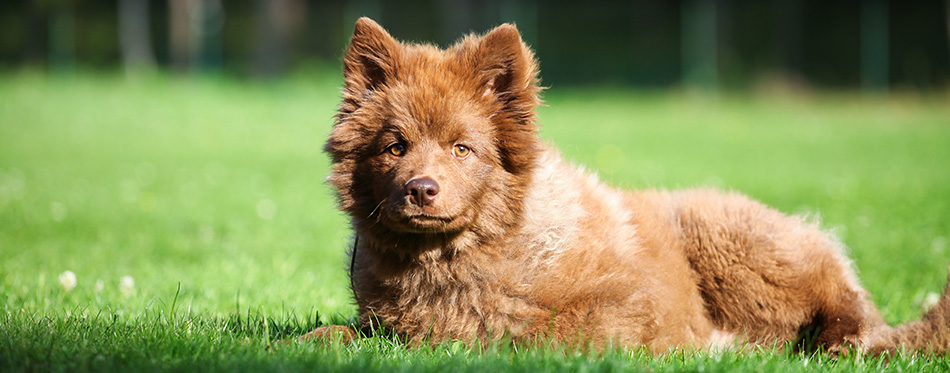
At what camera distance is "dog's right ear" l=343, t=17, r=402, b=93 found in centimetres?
420

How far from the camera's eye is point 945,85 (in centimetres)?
2469

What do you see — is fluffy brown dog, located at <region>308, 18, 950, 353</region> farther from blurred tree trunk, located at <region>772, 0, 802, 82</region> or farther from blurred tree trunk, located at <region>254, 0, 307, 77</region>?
blurred tree trunk, located at <region>772, 0, 802, 82</region>

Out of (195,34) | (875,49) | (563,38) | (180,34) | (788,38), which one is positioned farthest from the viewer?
(563,38)

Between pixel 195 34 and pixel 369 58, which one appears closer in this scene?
pixel 369 58

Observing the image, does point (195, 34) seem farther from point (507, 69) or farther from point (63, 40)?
point (507, 69)

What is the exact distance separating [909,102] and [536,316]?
79.0 feet

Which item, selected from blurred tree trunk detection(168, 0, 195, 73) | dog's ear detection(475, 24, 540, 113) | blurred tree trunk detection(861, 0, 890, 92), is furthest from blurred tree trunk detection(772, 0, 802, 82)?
dog's ear detection(475, 24, 540, 113)

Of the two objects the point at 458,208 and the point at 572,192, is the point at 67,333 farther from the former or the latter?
the point at 572,192

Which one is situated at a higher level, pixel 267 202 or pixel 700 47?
pixel 700 47

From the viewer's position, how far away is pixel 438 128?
13.0 feet

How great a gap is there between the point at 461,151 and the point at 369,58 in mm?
771

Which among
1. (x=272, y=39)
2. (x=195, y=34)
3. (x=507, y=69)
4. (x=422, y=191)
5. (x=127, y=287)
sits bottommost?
(x=127, y=287)

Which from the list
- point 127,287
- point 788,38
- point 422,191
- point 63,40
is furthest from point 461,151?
point 63,40

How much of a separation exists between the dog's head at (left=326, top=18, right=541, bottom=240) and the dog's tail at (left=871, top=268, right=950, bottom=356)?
227 cm
